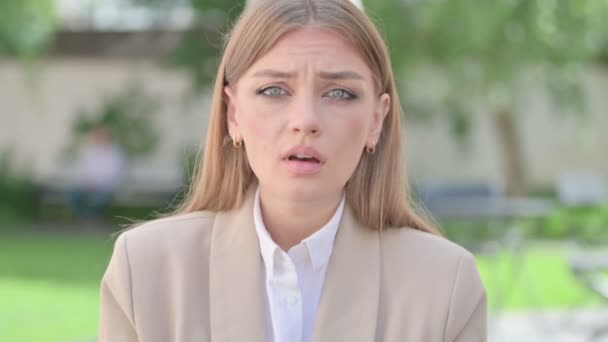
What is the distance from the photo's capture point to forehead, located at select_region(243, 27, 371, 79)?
218 cm

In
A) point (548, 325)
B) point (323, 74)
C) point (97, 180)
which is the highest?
point (97, 180)

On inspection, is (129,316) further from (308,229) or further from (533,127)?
(533,127)

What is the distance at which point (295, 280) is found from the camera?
2.27m

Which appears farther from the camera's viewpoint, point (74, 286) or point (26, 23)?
point (26, 23)

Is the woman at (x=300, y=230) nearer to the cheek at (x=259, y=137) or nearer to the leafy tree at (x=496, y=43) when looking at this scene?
the cheek at (x=259, y=137)

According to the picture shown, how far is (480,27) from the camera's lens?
1282 cm

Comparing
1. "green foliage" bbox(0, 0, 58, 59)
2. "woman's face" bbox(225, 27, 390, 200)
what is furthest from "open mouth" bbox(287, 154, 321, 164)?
"green foliage" bbox(0, 0, 58, 59)

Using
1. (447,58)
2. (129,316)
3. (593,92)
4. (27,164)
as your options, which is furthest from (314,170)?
(593,92)

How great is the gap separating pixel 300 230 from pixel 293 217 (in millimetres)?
38

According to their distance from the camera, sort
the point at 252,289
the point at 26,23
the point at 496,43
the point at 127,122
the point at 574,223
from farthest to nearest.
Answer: the point at 127,122 < the point at 26,23 < the point at 496,43 < the point at 574,223 < the point at 252,289

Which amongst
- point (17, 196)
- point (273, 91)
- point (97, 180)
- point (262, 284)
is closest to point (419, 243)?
point (262, 284)

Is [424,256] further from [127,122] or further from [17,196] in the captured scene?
[127,122]

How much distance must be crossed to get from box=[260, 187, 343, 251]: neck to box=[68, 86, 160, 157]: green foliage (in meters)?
16.5

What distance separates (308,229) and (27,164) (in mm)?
17513
